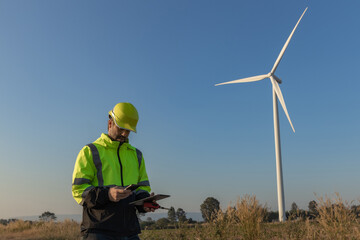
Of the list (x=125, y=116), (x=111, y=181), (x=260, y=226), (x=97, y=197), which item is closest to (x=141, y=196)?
(x=111, y=181)

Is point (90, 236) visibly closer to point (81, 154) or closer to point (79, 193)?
point (79, 193)

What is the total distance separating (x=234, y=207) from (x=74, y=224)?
1152cm

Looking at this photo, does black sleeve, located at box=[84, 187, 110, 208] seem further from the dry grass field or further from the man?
the dry grass field

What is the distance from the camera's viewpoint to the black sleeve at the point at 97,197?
309cm

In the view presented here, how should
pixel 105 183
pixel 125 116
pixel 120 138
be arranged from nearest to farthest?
pixel 105 183, pixel 125 116, pixel 120 138

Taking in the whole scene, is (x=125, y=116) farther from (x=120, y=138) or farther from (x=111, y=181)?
(x=111, y=181)

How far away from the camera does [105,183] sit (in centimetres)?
340

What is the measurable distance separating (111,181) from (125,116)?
69cm

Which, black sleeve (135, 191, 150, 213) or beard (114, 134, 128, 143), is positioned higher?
beard (114, 134, 128, 143)

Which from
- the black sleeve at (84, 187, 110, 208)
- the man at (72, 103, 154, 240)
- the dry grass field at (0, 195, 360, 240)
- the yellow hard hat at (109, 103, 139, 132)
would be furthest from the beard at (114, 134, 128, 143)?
the dry grass field at (0, 195, 360, 240)

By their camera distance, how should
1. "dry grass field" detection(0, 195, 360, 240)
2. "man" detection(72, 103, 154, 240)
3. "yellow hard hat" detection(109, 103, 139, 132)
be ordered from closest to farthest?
1. "man" detection(72, 103, 154, 240)
2. "yellow hard hat" detection(109, 103, 139, 132)
3. "dry grass field" detection(0, 195, 360, 240)

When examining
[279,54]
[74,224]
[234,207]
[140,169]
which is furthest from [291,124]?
[140,169]

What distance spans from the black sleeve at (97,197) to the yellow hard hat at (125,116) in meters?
0.71

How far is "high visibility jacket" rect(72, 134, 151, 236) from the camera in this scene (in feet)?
10.4
